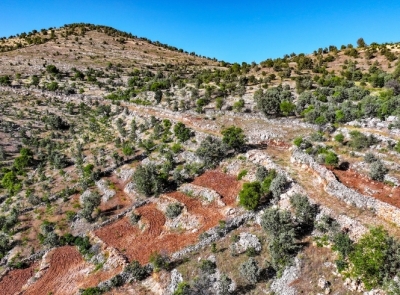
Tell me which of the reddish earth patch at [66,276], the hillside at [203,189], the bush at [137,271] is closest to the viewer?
the hillside at [203,189]

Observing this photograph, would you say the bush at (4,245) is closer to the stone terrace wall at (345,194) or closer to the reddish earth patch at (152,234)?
the reddish earth patch at (152,234)

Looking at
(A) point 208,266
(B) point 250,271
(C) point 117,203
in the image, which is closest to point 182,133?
(C) point 117,203

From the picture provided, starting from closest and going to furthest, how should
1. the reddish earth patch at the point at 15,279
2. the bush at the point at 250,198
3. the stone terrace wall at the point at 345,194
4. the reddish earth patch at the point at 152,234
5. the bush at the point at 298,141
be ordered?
the stone terrace wall at the point at 345,194
the reddish earth patch at the point at 15,279
the reddish earth patch at the point at 152,234
the bush at the point at 250,198
the bush at the point at 298,141

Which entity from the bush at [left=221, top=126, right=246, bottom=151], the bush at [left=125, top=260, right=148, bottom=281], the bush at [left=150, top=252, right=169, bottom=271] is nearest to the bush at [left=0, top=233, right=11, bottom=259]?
the bush at [left=125, top=260, right=148, bottom=281]

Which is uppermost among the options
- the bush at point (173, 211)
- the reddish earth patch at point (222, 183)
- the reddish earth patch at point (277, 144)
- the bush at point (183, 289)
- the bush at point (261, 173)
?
the reddish earth patch at point (277, 144)

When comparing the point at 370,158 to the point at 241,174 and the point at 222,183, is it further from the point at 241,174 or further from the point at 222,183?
the point at 222,183

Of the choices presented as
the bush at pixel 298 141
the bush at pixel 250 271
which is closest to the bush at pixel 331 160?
the bush at pixel 298 141
